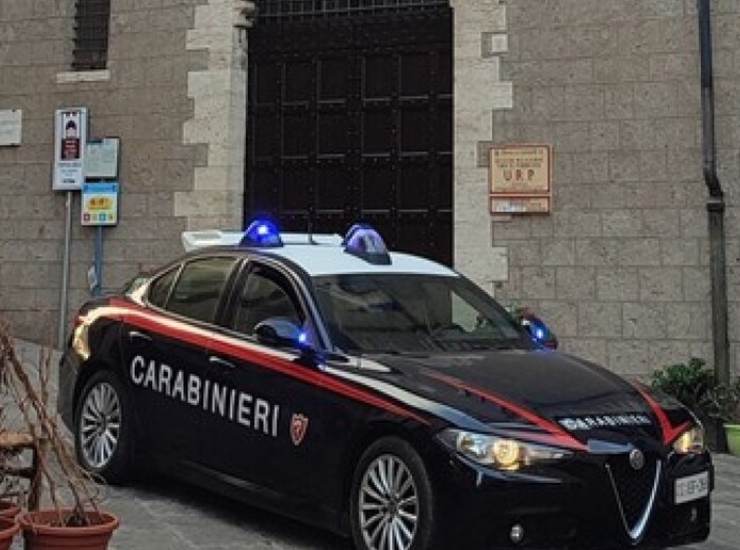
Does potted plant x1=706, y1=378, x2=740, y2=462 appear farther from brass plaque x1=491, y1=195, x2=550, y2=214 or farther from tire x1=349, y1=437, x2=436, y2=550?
tire x1=349, y1=437, x2=436, y2=550

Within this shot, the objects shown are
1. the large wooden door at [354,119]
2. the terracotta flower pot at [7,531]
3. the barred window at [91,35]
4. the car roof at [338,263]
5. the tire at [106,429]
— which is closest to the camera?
the terracotta flower pot at [7,531]

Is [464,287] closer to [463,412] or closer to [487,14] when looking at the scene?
[463,412]

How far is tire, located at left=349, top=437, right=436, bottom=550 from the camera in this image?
14.0 ft

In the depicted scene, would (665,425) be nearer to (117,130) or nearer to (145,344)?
(145,344)

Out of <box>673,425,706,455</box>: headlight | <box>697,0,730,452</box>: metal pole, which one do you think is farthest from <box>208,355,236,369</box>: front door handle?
<box>697,0,730,452</box>: metal pole

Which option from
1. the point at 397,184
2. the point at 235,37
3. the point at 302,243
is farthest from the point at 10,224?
the point at 302,243

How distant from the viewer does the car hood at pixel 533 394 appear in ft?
14.1

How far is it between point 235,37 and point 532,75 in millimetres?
3552

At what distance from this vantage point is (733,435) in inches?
330

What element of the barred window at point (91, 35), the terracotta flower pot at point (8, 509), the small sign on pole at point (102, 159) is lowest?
the terracotta flower pot at point (8, 509)

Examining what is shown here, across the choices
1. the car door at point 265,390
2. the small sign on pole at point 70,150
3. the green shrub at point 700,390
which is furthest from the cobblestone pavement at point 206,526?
the small sign on pole at point 70,150

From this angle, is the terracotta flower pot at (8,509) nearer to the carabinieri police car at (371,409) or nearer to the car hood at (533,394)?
the carabinieri police car at (371,409)

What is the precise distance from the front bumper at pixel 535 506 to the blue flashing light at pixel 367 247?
6.17ft

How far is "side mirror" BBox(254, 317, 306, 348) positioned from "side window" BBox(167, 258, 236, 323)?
2.54 ft
